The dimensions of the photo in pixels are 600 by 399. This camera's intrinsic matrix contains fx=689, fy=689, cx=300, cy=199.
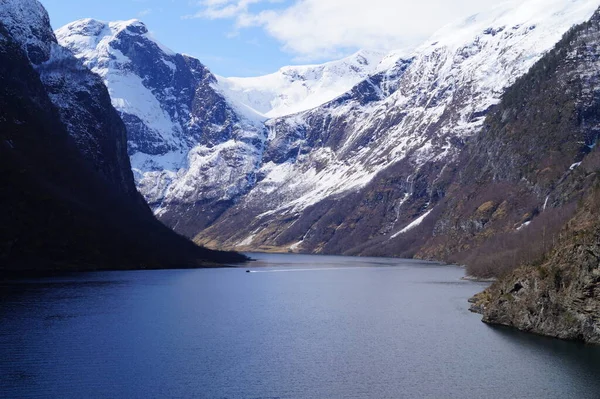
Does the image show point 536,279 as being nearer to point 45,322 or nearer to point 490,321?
point 490,321

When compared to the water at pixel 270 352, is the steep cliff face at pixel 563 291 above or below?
above

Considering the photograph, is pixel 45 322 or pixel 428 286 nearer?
pixel 45 322

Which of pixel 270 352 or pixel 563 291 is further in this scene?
pixel 563 291

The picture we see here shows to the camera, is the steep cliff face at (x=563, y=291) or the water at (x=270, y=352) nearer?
the water at (x=270, y=352)

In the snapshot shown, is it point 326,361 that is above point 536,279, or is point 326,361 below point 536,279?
below

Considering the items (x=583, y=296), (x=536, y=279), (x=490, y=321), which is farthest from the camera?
(x=490, y=321)

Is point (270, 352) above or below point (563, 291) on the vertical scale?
below

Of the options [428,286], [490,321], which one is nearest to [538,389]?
[490,321]

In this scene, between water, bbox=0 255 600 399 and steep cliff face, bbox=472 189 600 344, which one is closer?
water, bbox=0 255 600 399
